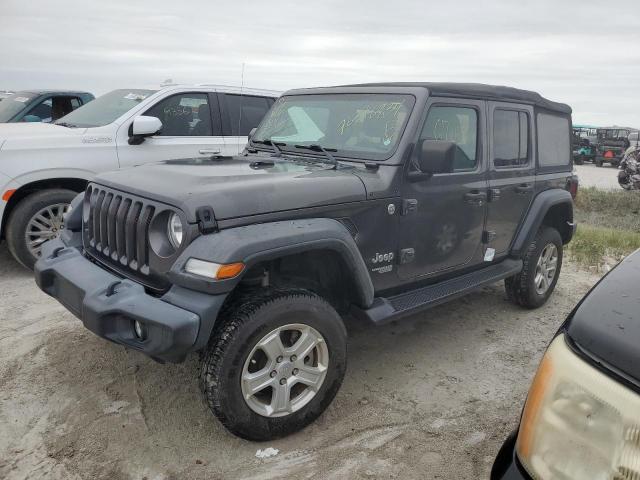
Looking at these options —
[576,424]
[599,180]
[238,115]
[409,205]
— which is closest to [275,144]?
[409,205]

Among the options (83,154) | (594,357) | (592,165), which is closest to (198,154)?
(83,154)

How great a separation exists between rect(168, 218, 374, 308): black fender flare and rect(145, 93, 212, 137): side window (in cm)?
373

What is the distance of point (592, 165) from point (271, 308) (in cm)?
3260

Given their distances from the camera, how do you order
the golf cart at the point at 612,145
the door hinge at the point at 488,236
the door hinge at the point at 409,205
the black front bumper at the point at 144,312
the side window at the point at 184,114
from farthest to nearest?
the golf cart at the point at 612,145
the side window at the point at 184,114
the door hinge at the point at 488,236
the door hinge at the point at 409,205
the black front bumper at the point at 144,312

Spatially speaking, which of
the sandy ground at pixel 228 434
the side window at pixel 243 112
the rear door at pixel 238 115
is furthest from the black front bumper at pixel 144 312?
the side window at pixel 243 112

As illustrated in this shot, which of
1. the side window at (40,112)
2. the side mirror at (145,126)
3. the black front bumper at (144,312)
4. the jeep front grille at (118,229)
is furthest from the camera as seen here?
the side window at (40,112)

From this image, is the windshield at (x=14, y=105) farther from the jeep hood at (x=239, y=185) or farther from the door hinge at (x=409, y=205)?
the door hinge at (x=409, y=205)

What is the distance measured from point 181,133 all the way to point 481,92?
11.5ft

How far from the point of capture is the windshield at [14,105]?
8.41 meters

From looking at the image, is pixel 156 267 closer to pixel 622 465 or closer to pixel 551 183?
pixel 622 465

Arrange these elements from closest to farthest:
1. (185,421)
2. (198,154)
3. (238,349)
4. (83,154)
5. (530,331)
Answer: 1. (238,349)
2. (185,421)
3. (530,331)
4. (83,154)
5. (198,154)

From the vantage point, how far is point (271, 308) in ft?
8.85

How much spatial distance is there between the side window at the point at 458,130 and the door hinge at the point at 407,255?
0.75 metres

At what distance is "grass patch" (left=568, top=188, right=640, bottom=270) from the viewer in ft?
23.4
